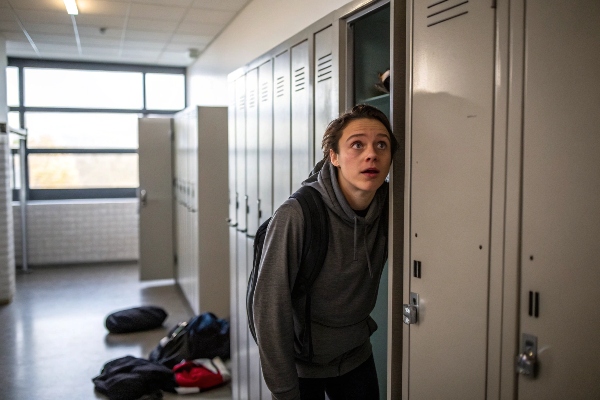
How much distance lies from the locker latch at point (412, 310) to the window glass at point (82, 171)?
7.34m

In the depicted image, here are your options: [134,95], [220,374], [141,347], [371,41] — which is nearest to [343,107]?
[371,41]

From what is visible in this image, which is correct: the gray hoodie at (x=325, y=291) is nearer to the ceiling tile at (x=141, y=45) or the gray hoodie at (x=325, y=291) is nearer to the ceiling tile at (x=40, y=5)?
the ceiling tile at (x=40, y=5)

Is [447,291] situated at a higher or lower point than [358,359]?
higher

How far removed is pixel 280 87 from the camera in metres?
2.54

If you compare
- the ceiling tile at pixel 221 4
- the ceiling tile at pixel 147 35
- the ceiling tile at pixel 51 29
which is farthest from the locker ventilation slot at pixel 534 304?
the ceiling tile at pixel 51 29

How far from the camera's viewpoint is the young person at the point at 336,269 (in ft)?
5.33

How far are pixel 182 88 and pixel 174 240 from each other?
286 cm

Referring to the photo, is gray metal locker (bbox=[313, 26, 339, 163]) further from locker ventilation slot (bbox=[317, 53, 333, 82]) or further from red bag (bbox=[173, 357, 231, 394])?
red bag (bbox=[173, 357, 231, 394])

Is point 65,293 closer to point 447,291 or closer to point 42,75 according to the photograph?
point 42,75

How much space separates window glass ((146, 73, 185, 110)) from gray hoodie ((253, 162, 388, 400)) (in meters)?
7.02

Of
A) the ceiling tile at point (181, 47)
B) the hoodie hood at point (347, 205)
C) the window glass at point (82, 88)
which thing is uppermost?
the ceiling tile at point (181, 47)

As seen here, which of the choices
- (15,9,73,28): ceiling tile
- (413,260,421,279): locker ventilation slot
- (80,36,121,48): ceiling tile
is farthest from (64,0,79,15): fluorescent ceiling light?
(413,260,421,279): locker ventilation slot

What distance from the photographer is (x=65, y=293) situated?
6.28 metres

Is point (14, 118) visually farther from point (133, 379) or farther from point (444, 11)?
point (444, 11)
